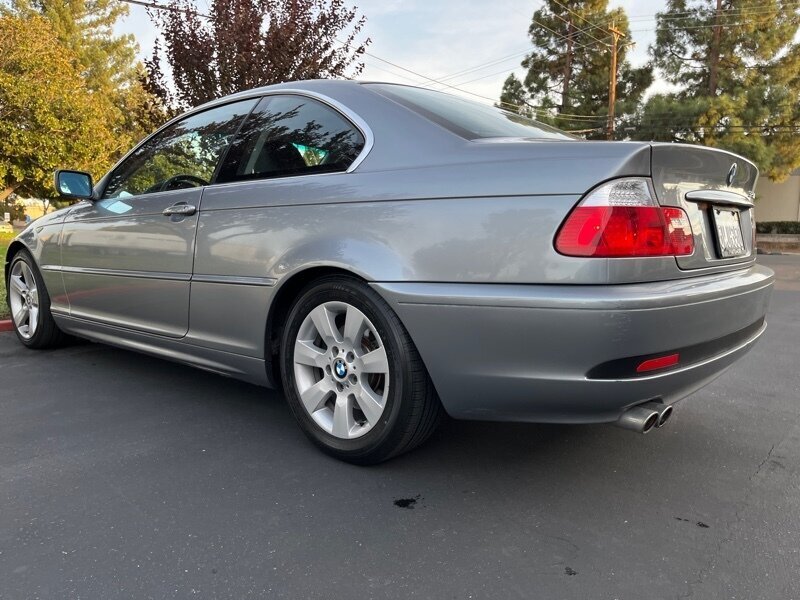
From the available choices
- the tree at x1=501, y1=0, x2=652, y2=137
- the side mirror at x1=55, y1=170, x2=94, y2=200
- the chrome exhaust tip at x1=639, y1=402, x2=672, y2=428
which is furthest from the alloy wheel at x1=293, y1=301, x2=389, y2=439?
the tree at x1=501, y1=0, x2=652, y2=137

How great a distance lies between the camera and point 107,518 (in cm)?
216

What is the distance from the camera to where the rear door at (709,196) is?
2092 mm

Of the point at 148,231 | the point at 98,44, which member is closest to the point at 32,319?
the point at 148,231

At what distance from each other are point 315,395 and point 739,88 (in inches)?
1037

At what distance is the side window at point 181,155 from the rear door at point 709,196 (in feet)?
6.72

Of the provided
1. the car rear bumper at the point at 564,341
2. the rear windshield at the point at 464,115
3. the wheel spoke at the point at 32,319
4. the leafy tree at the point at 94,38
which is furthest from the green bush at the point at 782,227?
the leafy tree at the point at 94,38

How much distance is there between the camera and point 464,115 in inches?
107

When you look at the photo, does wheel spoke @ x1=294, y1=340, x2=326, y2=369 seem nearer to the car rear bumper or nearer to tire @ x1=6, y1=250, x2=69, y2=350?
the car rear bumper

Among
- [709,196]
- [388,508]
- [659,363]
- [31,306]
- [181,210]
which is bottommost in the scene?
[388,508]

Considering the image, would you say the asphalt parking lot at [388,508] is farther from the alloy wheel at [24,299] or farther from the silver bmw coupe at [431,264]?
the alloy wheel at [24,299]

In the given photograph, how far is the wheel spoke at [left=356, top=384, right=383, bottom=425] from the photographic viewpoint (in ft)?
7.96

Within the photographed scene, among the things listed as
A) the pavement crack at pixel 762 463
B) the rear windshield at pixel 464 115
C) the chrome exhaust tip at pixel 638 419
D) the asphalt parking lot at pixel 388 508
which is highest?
the rear windshield at pixel 464 115

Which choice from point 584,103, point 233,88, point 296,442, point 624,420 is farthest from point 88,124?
point 584,103

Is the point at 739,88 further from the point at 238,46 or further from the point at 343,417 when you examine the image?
the point at 343,417
